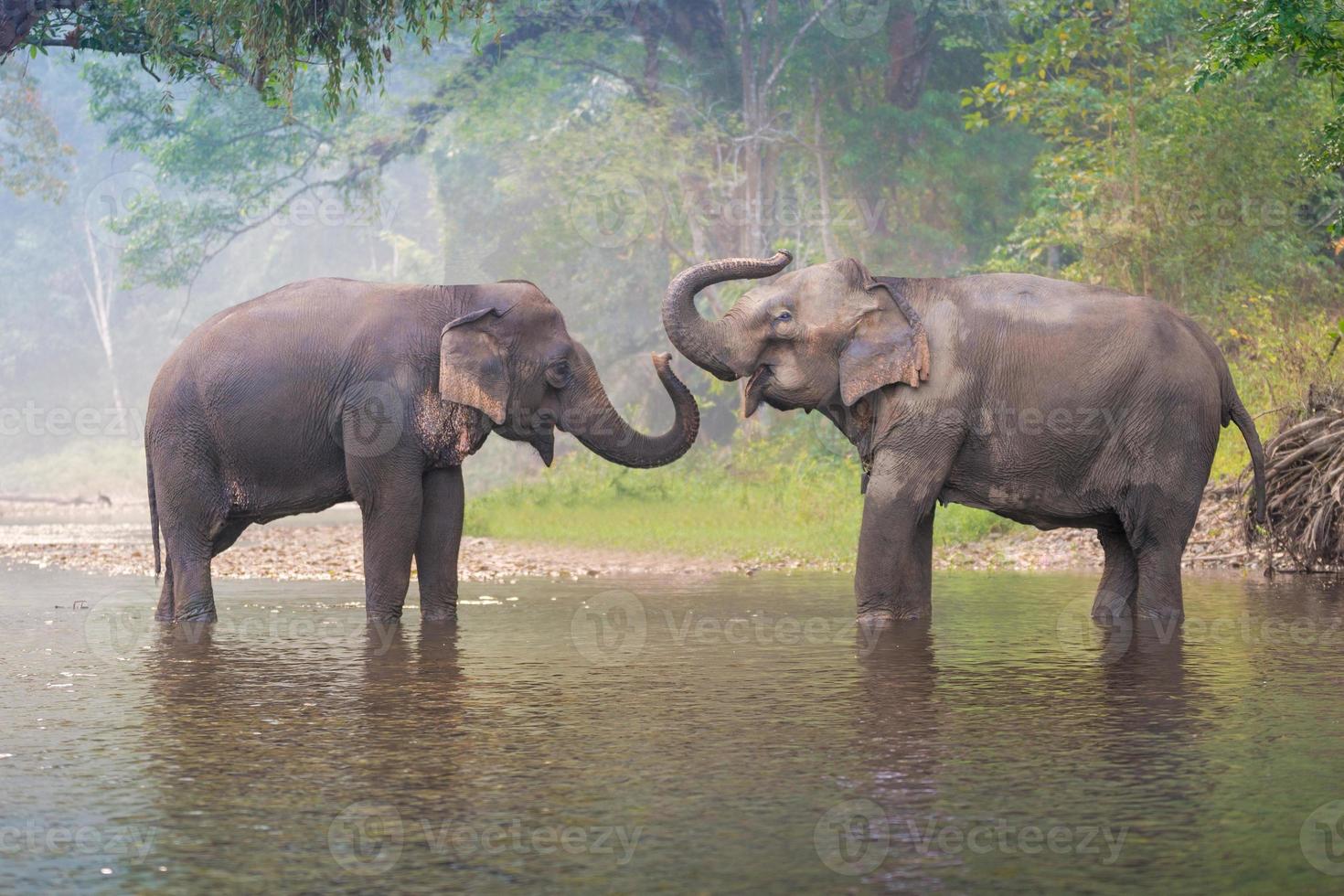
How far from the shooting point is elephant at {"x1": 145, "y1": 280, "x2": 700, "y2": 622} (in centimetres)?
1034

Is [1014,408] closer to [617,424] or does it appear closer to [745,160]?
[617,424]

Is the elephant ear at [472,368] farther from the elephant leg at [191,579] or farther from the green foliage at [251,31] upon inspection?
the green foliage at [251,31]

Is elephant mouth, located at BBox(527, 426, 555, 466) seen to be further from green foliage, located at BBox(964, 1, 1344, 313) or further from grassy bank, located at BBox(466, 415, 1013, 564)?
green foliage, located at BBox(964, 1, 1344, 313)

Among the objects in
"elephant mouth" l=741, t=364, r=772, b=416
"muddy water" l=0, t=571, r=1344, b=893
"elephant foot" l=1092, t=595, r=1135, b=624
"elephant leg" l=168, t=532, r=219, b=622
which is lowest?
"muddy water" l=0, t=571, r=1344, b=893

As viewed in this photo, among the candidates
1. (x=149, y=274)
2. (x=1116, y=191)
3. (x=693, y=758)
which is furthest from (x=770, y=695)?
(x=149, y=274)

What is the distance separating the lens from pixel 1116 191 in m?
20.5

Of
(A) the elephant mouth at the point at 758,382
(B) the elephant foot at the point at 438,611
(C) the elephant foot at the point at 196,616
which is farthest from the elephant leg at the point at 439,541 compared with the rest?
(A) the elephant mouth at the point at 758,382

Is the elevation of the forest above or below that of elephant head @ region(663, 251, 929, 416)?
above

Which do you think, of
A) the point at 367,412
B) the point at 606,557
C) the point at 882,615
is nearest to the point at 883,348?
the point at 882,615

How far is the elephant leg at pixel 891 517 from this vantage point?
9898mm

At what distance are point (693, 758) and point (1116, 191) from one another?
51.8 ft

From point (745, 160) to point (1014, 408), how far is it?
79.4ft

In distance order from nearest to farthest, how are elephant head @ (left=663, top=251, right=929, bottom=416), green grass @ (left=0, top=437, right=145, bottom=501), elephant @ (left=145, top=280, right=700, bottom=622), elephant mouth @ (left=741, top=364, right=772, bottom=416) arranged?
elephant head @ (left=663, top=251, right=929, bottom=416)
elephant @ (left=145, top=280, right=700, bottom=622)
elephant mouth @ (left=741, top=364, right=772, bottom=416)
green grass @ (left=0, top=437, right=145, bottom=501)

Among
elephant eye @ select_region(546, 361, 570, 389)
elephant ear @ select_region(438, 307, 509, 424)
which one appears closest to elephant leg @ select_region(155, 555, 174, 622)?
elephant ear @ select_region(438, 307, 509, 424)
